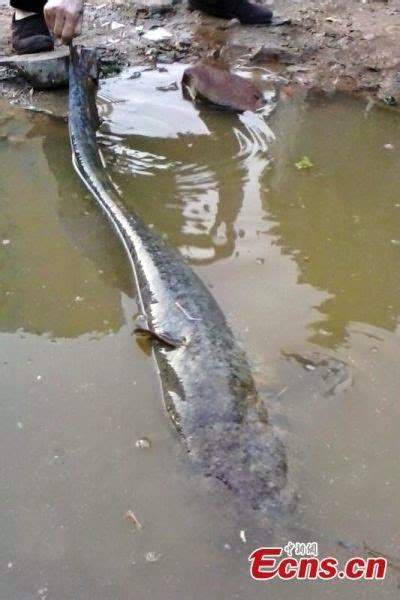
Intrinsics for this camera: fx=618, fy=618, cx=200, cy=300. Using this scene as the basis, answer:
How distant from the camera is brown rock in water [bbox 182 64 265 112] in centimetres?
440

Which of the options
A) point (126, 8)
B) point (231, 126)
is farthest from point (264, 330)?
point (126, 8)

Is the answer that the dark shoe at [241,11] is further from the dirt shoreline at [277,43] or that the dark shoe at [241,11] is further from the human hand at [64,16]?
the human hand at [64,16]

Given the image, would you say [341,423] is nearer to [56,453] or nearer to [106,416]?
[106,416]

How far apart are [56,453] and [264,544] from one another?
2.57 ft

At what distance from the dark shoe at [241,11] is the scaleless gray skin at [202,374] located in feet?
10.1

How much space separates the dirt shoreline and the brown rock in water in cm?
41

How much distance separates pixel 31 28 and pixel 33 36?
75 millimetres

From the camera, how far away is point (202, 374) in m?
2.32

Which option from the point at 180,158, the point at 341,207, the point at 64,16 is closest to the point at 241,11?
the point at 180,158

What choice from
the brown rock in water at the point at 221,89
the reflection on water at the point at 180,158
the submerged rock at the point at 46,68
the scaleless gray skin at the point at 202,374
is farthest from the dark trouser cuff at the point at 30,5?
the scaleless gray skin at the point at 202,374

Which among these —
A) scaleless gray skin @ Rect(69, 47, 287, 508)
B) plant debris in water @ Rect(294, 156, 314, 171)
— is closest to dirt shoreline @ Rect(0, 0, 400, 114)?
plant debris in water @ Rect(294, 156, 314, 171)

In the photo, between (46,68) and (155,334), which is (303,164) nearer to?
(155,334)

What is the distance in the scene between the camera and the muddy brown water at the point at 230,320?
1.87 meters

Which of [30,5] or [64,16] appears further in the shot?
[30,5]
